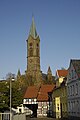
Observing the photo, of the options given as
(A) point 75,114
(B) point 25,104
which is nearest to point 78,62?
(A) point 75,114

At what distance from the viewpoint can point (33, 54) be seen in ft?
523

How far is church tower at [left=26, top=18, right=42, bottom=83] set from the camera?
500ft

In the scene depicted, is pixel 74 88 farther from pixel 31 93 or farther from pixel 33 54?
pixel 33 54

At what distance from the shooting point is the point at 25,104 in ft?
259

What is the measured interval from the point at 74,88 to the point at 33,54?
363 ft

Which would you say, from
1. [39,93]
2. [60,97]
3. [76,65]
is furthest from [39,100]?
[76,65]

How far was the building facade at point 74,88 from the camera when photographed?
156 ft

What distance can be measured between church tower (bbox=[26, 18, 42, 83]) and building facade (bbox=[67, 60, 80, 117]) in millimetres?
92797

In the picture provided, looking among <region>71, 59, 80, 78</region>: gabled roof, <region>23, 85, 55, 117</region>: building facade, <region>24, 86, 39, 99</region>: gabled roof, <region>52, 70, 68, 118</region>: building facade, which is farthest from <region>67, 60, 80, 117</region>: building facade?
<region>24, 86, 39, 99</region>: gabled roof

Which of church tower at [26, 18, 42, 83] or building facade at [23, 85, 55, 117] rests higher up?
church tower at [26, 18, 42, 83]

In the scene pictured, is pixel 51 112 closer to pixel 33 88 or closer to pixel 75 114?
pixel 33 88

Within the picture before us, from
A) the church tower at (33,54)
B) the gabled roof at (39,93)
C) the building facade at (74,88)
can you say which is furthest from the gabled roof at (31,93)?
the church tower at (33,54)

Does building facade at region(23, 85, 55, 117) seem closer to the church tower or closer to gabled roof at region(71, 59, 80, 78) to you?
gabled roof at region(71, 59, 80, 78)

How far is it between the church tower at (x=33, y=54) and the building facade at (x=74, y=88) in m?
92.8
